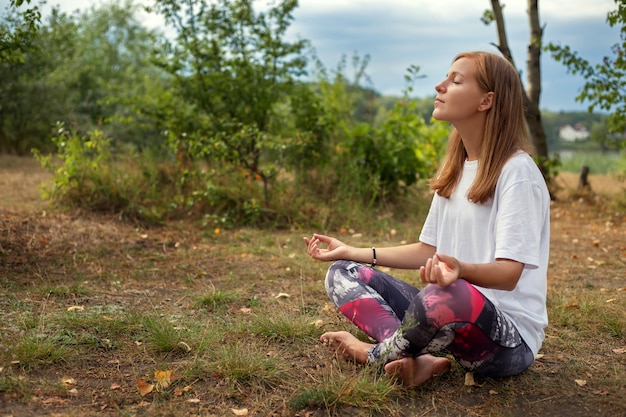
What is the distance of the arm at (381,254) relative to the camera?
9.63ft

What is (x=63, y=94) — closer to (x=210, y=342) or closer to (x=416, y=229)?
(x=416, y=229)

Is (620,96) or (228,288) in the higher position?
(620,96)

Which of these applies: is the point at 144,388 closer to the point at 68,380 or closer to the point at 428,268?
the point at 68,380

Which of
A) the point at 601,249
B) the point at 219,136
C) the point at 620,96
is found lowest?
the point at 601,249

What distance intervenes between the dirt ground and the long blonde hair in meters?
0.88

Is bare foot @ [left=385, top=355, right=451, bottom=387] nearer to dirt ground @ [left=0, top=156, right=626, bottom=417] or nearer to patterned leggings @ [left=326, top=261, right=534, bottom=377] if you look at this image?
patterned leggings @ [left=326, top=261, right=534, bottom=377]

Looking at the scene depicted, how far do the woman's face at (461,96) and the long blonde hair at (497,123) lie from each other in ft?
0.08

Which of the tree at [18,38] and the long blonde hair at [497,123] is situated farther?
the tree at [18,38]

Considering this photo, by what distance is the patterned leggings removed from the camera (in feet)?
7.73

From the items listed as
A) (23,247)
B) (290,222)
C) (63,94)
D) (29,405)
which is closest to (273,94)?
(290,222)

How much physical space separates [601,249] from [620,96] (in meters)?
2.01

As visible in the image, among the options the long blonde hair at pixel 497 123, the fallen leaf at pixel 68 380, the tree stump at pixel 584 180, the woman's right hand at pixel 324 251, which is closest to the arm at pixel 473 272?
the long blonde hair at pixel 497 123

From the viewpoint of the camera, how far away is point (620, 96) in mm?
7172

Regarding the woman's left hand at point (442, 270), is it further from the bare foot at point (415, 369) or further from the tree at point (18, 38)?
the tree at point (18, 38)
